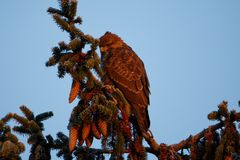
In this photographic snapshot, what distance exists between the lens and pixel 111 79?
6410mm

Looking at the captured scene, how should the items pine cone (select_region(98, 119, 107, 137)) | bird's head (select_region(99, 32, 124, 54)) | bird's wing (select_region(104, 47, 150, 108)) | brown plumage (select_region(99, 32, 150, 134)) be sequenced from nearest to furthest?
1. pine cone (select_region(98, 119, 107, 137))
2. brown plumage (select_region(99, 32, 150, 134))
3. bird's wing (select_region(104, 47, 150, 108))
4. bird's head (select_region(99, 32, 124, 54))

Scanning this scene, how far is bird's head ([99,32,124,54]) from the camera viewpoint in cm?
710

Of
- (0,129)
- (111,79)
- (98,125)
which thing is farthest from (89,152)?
(111,79)

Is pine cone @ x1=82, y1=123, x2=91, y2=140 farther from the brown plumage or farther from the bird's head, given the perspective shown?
the bird's head

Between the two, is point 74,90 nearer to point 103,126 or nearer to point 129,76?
point 103,126

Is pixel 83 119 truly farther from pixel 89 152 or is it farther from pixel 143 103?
pixel 143 103

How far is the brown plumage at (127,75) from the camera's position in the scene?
5938mm

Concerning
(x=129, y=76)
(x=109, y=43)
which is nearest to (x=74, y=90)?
(x=129, y=76)

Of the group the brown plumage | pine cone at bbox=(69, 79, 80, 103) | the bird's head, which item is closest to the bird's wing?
the brown plumage

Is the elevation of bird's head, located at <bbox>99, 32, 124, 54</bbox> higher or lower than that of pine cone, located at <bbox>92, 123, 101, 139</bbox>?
higher

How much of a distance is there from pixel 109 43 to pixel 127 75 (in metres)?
1.02

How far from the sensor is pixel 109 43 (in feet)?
23.6

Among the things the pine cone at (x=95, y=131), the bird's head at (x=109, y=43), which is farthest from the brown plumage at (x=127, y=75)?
the pine cone at (x=95, y=131)

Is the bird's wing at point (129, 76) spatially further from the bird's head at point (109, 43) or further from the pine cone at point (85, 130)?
the pine cone at point (85, 130)
